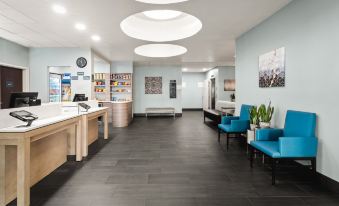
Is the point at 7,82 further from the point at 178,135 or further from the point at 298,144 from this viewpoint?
the point at 298,144

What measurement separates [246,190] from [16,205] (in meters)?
2.88

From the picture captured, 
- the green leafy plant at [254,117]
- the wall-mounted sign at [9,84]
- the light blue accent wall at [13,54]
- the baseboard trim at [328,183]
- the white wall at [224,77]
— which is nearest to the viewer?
the baseboard trim at [328,183]

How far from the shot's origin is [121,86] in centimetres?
1026

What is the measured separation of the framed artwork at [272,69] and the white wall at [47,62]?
18.4ft

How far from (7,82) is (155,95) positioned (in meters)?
6.82

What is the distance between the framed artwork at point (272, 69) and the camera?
147 inches

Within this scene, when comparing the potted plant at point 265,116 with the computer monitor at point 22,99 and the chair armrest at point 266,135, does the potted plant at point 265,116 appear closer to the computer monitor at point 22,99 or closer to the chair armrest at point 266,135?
the chair armrest at point 266,135

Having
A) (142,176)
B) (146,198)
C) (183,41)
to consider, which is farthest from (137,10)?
(146,198)

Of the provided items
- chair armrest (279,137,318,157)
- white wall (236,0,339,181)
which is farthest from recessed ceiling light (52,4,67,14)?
chair armrest (279,137,318,157)

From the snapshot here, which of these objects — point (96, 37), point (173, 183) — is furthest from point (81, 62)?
point (173, 183)

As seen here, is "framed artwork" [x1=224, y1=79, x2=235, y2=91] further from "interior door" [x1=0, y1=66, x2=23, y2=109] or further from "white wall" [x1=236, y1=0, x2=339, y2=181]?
"interior door" [x1=0, y1=66, x2=23, y2=109]

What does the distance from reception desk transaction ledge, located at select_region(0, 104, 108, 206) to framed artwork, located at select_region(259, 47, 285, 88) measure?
3926 millimetres

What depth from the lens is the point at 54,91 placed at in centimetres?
768

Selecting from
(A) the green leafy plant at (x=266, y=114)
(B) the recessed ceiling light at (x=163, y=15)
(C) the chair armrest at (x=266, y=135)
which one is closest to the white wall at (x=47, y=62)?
(B) the recessed ceiling light at (x=163, y=15)
